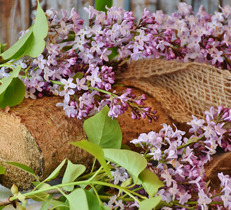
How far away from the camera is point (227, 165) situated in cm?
65

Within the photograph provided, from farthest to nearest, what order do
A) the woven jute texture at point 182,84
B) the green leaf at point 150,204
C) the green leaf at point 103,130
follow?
1. the woven jute texture at point 182,84
2. the green leaf at point 103,130
3. the green leaf at point 150,204

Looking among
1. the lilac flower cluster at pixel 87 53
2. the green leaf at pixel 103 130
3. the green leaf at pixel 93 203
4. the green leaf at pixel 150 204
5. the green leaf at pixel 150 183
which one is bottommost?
the green leaf at pixel 93 203

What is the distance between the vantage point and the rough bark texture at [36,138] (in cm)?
51

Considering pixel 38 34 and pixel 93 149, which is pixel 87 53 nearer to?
pixel 38 34

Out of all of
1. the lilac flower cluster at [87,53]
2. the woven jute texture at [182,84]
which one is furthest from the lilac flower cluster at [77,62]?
the woven jute texture at [182,84]

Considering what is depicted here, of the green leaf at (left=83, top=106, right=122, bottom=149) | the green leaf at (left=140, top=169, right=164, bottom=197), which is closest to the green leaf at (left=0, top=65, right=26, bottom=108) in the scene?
the green leaf at (left=83, top=106, right=122, bottom=149)

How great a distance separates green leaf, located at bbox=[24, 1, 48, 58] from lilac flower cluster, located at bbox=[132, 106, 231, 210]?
0.66 ft

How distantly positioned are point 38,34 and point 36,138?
0.16 m

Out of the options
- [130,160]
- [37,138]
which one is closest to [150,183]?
[130,160]

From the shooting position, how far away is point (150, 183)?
1.25 ft

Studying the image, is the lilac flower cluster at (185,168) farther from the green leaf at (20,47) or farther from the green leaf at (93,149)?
the green leaf at (20,47)

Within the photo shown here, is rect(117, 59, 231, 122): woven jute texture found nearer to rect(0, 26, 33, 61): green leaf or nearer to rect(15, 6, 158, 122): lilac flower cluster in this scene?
rect(15, 6, 158, 122): lilac flower cluster

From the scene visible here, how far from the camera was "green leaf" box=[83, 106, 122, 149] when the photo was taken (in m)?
0.45

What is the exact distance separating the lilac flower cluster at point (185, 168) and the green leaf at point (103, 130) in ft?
0.12
